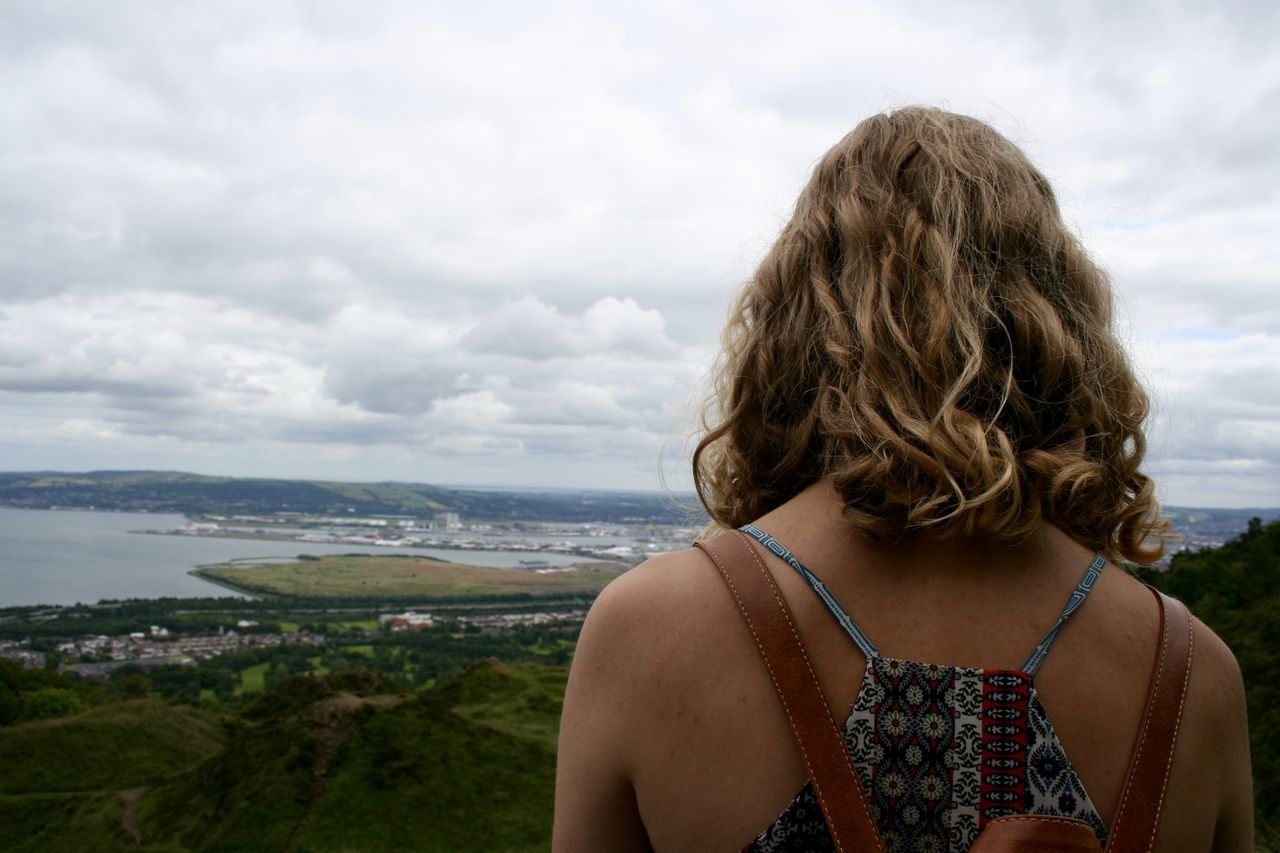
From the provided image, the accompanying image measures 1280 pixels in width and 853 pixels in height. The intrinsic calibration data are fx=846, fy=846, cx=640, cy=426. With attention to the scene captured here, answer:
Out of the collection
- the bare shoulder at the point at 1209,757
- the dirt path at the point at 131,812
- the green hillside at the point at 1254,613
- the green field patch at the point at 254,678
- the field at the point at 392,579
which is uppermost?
the bare shoulder at the point at 1209,757

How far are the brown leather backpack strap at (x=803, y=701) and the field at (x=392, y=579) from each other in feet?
192

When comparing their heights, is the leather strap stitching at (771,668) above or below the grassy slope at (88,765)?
above

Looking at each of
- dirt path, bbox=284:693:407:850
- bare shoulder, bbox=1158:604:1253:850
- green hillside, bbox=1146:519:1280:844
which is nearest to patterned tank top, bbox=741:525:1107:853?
bare shoulder, bbox=1158:604:1253:850

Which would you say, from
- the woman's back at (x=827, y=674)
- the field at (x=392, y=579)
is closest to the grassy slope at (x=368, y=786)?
the woman's back at (x=827, y=674)

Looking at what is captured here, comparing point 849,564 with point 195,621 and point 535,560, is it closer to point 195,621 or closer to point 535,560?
point 195,621

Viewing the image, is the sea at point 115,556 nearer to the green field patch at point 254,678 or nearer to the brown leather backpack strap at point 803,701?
the green field patch at point 254,678

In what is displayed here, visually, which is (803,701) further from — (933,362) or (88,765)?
(88,765)

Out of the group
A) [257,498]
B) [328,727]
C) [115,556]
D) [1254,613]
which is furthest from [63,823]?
[257,498]

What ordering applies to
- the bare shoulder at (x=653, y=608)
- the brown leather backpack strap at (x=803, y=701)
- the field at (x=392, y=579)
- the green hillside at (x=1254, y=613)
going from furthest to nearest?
the field at (x=392, y=579), the green hillside at (x=1254, y=613), the bare shoulder at (x=653, y=608), the brown leather backpack strap at (x=803, y=701)

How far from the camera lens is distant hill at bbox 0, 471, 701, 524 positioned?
139 metres

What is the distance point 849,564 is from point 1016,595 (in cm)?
26

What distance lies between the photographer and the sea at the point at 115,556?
70.3 meters

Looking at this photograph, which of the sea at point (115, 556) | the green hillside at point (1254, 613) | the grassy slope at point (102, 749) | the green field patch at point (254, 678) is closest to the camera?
the green hillside at point (1254, 613)

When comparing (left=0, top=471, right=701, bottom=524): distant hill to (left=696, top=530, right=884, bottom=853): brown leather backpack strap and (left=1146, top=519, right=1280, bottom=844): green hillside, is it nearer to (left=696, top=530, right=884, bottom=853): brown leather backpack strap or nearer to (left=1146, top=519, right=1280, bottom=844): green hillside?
(left=1146, top=519, right=1280, bottom=844): green hillside
